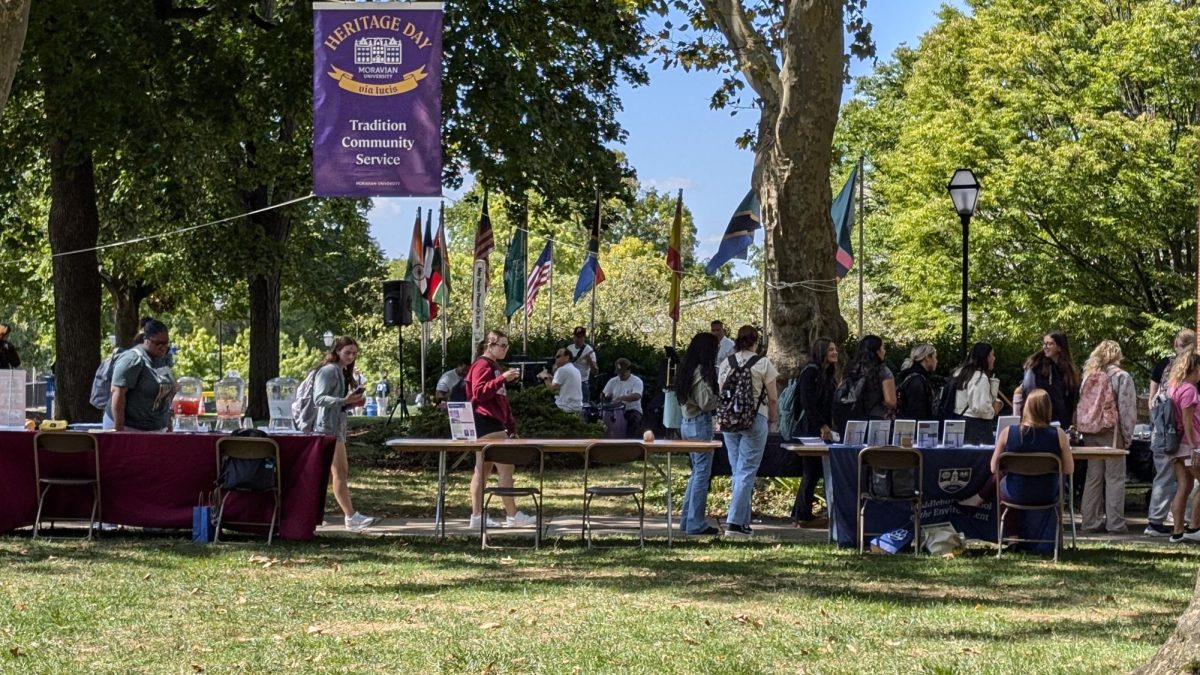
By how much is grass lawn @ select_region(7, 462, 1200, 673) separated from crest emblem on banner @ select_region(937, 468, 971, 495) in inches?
23.1

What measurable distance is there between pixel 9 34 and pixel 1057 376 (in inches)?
421

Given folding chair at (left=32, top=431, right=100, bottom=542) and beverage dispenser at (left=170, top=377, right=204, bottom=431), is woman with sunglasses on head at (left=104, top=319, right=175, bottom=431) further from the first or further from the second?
folding chair at (left=32, top=431, right=100, bottom=542)

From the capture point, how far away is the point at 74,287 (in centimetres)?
2362

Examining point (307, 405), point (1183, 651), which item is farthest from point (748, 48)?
point (1183, 651)

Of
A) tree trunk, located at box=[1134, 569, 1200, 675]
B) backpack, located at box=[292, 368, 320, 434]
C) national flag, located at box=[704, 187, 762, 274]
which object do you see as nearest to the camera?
tree trunk, located at box=[1134, 569, 1200, 675]

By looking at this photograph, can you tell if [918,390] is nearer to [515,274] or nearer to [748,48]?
[748,48]

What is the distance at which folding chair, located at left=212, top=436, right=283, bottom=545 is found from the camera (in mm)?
13758

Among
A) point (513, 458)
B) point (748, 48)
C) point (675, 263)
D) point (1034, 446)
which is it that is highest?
point (748, 48)

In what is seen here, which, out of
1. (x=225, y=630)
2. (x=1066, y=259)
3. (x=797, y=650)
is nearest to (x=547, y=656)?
(x=797, y=650)

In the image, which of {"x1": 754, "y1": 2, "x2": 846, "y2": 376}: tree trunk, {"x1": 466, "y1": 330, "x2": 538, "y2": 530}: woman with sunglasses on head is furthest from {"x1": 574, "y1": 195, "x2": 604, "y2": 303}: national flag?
{"x1": 466, "y1": 330, "x2": 538, "y2": 530}: woman with sunglasses on head

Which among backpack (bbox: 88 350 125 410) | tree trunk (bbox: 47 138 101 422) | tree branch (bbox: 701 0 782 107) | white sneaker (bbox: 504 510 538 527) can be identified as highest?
tree branch (bbox: 701 0 782 107)

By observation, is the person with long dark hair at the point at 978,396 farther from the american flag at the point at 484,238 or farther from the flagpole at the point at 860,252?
the american flag at the point at 484,238

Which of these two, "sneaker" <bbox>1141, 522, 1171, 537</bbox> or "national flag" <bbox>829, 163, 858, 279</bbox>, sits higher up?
"national flag" <bbox>829, 163, 858, 279</bbox>

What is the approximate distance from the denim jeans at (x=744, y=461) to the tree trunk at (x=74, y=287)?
12166 mm
